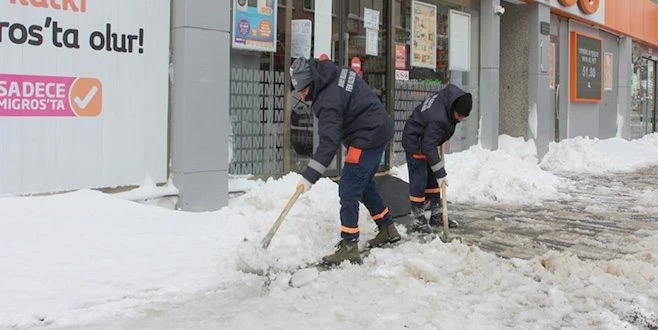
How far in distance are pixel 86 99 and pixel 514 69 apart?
10.2 m

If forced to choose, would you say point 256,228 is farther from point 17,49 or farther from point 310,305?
point 17,49

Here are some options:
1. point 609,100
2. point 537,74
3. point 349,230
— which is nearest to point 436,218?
point 349,230

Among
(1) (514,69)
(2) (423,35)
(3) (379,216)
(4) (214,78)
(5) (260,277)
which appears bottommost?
(5) (260,277)

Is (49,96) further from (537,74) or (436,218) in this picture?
(537,74)

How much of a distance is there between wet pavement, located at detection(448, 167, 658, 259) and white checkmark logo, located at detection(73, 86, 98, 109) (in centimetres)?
386

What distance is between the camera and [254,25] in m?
7.77

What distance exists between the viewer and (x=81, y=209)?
5.67 meters

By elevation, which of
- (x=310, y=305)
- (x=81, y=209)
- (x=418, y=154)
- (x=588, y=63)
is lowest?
(x=310, y=305)

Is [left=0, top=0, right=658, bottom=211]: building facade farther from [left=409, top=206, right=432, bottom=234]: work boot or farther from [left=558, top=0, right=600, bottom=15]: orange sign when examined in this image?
[left=409, top=206, right=432, bottom=234]: work boot

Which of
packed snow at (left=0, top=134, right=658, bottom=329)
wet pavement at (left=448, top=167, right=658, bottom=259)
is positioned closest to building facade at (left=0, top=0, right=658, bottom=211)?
packed snow at (left=0, top=134, right=658, bottom=329)

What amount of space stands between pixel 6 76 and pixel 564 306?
4.79m

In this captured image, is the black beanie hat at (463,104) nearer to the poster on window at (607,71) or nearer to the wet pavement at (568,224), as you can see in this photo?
the wet pavement at (568,224)

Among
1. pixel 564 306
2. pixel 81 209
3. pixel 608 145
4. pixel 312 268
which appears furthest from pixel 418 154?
pixel 608 145

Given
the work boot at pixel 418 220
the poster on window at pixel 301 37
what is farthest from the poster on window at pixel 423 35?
the work boot at pixel 418 220
